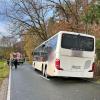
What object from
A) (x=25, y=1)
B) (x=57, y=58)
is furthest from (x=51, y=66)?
(x=25, y=1)

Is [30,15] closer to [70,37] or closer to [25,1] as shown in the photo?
[25,1]

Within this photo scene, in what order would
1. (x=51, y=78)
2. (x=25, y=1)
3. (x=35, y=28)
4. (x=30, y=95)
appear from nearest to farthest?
(x=30, y=95)
(x=51, y=78)
(x=25, y=1)
(x=35, y=28)

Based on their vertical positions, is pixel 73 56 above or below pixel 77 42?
below

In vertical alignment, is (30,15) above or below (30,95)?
above

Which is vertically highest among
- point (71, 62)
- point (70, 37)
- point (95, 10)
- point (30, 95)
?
point (95, 10)

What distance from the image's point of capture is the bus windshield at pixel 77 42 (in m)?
23.0

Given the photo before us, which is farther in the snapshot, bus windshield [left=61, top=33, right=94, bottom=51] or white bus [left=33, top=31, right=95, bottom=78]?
bus windshield [left=61, top=33, right=94, bottom=51]

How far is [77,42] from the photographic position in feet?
76.1

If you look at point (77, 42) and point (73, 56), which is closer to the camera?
point (73, 56)

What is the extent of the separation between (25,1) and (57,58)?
29.6 meters

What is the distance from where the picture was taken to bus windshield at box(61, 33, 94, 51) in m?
23.0

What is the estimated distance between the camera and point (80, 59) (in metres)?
22.9

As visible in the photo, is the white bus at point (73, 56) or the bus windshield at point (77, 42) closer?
the white bus at point (73, 56)

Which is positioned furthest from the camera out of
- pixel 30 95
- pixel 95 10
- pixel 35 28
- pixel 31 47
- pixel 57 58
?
pixel 31 47
